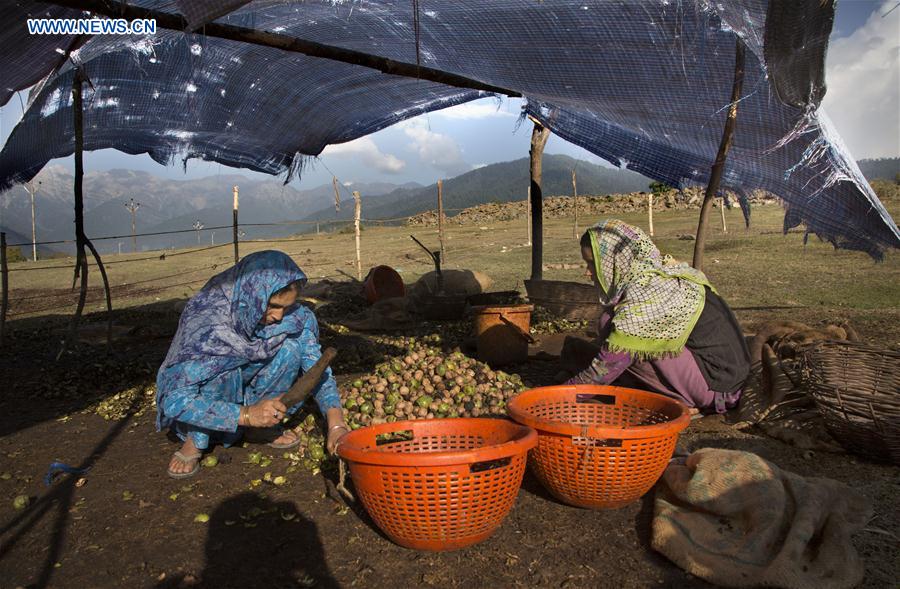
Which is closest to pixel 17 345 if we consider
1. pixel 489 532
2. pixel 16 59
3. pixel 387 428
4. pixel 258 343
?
pixel 16 59

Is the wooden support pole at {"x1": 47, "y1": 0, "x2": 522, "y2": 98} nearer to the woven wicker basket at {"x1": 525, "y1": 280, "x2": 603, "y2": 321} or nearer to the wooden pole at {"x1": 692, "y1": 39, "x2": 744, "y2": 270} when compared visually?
the wooden pole at {"x1": 692, "y1": 39, "x2": 744, "y2": 270}

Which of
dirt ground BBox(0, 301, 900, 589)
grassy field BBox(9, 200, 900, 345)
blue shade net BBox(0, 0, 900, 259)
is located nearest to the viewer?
dirt ground BBox(0, 301, 900, 589)

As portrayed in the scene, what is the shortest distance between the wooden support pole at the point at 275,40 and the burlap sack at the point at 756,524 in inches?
109

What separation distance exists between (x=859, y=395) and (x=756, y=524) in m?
1.27

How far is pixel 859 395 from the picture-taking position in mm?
2953

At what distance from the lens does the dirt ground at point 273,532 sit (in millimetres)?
2150

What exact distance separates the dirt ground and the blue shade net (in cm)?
190

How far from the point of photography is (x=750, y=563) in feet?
6.72

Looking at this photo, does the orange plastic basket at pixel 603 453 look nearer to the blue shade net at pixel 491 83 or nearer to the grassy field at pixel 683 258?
the blue shade net at pixel 491 83

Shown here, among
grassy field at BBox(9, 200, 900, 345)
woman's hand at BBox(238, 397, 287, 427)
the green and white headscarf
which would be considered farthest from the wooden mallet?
grassy field at BBox(9, 200, 900, 345)

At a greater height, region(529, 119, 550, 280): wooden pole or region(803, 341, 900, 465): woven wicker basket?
region(529, 119, 550, 280): wooden pole

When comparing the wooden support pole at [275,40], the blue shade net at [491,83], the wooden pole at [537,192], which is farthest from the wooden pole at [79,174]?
the wooden pole at [537,192]

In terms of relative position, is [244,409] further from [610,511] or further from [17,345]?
[17,345]

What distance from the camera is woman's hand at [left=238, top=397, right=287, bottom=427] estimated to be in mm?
2615
